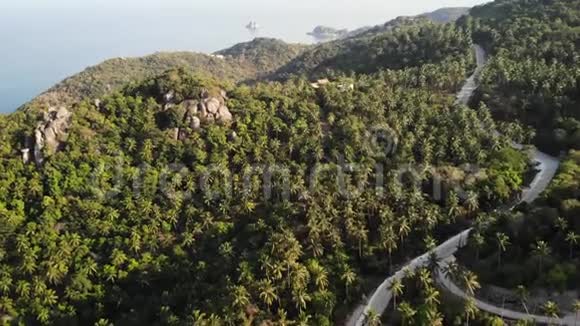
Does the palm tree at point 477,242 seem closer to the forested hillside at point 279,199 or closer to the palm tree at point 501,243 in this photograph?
the forested hillside at point 279,199

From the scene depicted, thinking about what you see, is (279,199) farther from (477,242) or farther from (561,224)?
(561,224)

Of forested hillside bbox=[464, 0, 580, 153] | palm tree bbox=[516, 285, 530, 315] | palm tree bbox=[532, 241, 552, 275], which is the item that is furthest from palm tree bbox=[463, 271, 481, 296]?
forested hillside bbox=[464, 0, 580, 153]

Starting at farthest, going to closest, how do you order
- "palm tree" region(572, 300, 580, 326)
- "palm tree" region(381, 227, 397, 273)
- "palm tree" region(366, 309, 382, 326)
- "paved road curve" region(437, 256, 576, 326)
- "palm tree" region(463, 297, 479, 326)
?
"palm tree" region(381, 227, 397, 273) → "palm tree" region(366, 309, 382, 326) → "palm tree" region(463, 297, 479, 326) → "paved road curve" region(437, 256, 576, 326) → "palm tree" region(572, 300, 580, 326)

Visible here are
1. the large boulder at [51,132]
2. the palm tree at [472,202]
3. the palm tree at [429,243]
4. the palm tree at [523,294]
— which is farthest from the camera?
the large boulder at [51,132]

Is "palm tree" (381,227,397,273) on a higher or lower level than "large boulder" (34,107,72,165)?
lower

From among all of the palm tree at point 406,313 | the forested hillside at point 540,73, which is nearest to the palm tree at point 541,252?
the palm tree at point 406,313

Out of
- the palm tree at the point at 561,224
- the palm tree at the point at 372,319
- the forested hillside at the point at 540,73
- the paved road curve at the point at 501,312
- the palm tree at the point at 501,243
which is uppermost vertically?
the forested hillside at the point at 540,73

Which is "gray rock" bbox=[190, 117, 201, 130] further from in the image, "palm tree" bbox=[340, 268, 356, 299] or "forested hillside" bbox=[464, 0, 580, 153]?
"forested hillside" bbox=[464, 0, 580, 153]
